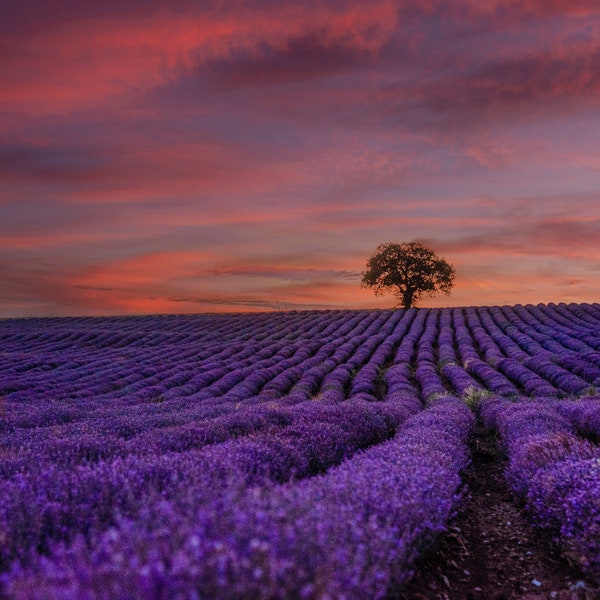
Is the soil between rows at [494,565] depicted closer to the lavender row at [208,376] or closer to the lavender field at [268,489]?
the lavender field at [268,489]

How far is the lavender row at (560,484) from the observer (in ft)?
14.1

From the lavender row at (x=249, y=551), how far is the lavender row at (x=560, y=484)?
1.30m

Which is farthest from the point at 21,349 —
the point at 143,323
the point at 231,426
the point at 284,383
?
the point at 231,426

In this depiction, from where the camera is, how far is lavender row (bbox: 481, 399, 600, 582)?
4.30 meters

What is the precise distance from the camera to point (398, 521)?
3.67m

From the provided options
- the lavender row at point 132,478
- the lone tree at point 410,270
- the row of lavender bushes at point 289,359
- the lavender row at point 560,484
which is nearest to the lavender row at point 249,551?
the lavender row at point 132,478

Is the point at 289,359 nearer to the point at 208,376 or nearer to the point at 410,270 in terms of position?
the point at 208,376

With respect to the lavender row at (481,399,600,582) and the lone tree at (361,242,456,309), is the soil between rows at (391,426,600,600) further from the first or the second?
the lone tree at (361,242,456,309)

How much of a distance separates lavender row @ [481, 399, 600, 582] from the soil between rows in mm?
193

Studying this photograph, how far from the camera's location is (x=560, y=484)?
518 cm

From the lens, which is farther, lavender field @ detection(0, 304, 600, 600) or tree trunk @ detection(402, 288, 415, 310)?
tree trunk @ detection(402, 288, 415, 310)

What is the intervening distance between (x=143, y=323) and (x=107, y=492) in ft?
141

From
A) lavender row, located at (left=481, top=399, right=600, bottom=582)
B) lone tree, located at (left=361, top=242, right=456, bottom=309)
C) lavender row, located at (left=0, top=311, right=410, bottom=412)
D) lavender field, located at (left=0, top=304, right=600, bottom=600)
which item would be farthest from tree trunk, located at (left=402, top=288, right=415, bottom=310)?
lavender row, located at (left=481, top=399, right=600, bottom=582)

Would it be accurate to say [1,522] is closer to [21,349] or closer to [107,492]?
[107,492]
